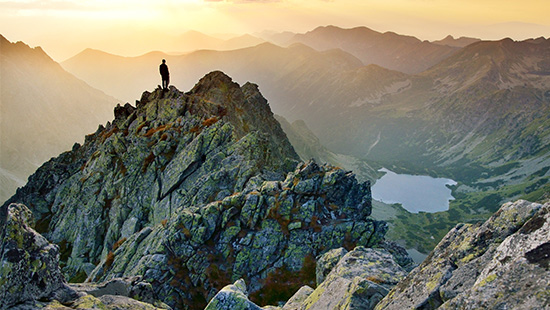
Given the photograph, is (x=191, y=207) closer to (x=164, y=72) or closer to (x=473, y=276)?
(x=164, y=72)

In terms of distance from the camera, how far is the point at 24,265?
1527cm

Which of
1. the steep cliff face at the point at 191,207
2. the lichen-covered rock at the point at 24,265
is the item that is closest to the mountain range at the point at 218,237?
the lichen-covered rock at the point at 24,265

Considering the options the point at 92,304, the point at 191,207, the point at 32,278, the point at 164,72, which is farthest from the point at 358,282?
the point at 164,72

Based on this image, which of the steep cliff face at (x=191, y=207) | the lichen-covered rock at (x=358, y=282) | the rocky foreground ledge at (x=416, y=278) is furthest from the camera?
the steep cliff face at (x=191, y=207)

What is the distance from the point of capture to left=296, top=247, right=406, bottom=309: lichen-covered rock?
1638 cm

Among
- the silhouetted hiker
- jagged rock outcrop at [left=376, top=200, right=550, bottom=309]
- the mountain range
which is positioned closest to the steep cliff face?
the mountain range

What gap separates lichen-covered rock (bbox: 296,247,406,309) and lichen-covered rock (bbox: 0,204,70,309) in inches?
Result: 556

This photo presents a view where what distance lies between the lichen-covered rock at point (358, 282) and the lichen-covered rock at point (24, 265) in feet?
46.4

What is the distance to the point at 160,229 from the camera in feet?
131

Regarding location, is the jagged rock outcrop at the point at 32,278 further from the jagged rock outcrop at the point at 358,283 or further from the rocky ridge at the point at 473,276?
the jagged rock outcrop at the point at 358,283

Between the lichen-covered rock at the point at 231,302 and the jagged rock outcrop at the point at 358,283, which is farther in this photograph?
the lichen-covered rock at the point at 231,302

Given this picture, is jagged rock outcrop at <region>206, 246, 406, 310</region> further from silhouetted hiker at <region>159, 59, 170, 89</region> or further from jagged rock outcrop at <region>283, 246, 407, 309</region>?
silhouetted hiker at <region>159, 59, 170, 89</region>

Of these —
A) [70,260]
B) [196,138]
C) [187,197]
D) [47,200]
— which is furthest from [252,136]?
[47,200]

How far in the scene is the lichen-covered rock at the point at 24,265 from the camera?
14.6 metres
